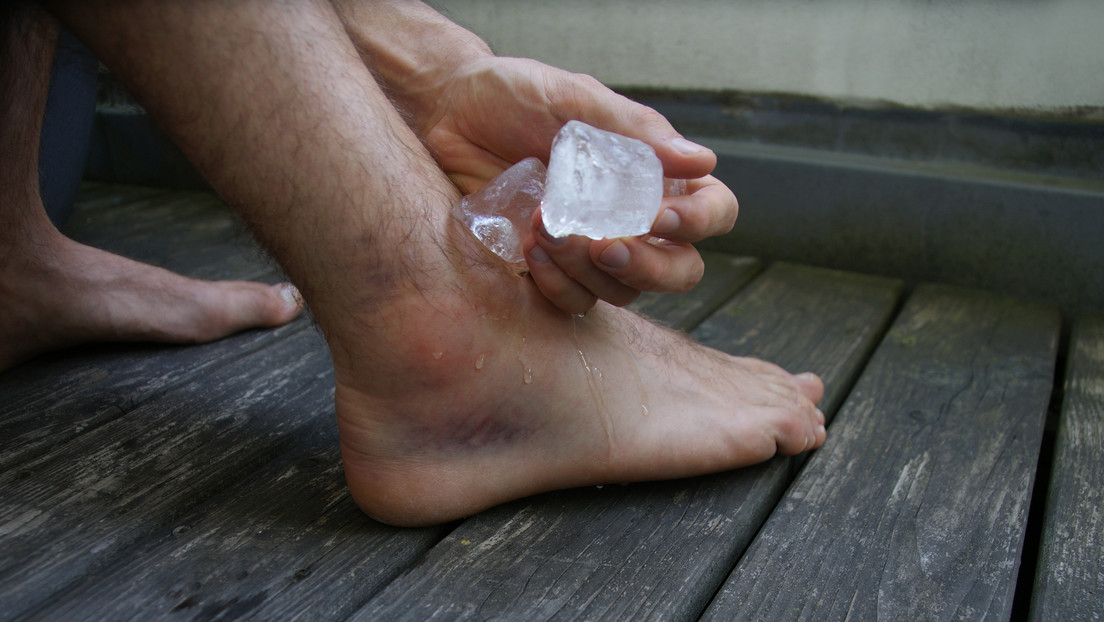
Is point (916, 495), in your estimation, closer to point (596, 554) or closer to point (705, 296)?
point (596, 554)

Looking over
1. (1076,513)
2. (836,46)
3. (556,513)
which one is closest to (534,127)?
(556,513)

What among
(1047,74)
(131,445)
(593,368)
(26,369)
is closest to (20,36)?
(26,369)

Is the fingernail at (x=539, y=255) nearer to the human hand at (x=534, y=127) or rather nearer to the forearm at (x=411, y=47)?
the human hand at (x=534, y=127)

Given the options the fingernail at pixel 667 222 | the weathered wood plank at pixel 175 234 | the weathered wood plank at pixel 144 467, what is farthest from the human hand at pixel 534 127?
the weathered wood plank at pixel 175 234

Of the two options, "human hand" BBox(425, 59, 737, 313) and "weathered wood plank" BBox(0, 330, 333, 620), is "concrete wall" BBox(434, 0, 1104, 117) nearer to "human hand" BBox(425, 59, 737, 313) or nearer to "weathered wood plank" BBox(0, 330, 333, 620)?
"human hand" BBox(425, 59, 737, 313)

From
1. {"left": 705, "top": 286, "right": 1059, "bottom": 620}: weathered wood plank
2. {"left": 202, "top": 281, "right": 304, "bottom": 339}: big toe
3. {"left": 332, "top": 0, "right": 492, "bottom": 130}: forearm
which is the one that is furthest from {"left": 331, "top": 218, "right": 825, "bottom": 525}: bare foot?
{"left": 202, "top": 281, "right": 304, "bottom": 339}: big toe

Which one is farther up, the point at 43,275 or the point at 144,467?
the point at 43,275
